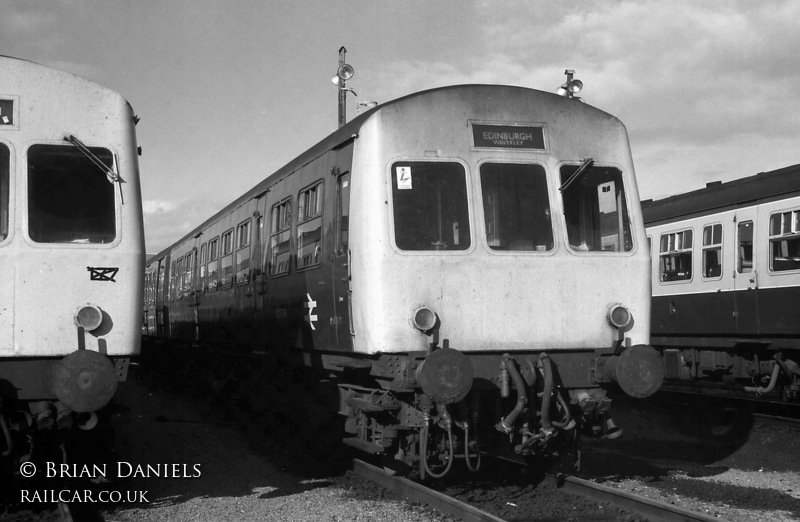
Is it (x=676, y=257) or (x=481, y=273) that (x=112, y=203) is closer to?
(x=481, y=273)

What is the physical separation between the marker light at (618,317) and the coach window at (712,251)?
21.1 ft

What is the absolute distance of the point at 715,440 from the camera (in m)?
10.5

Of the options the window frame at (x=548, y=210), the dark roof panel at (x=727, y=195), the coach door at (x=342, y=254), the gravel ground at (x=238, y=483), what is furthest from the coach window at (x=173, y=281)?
the window frame at (x=548, y=210)

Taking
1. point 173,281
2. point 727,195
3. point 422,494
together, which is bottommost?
point 422,494

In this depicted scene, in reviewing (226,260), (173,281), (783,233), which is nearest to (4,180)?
(226,260)

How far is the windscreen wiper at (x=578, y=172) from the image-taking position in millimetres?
7367

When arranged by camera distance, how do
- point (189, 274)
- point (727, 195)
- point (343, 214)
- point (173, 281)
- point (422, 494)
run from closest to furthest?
point (422, 494)
point (343, 214)
point (727, 195)
point (189, 274)
point (173, 281)

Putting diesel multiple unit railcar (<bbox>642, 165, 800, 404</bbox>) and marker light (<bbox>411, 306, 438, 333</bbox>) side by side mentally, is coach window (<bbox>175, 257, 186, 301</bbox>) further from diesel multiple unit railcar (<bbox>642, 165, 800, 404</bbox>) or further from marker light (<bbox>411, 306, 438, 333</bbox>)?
marker light (<bbox>411, 306, 438, 333</bbox>)

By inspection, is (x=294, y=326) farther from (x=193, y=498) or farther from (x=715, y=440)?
(x=715, y=440)

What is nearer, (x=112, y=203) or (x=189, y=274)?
(x=112, y=203)

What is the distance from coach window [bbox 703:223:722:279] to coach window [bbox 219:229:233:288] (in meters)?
7.29

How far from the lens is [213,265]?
14.4 meters

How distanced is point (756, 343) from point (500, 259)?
6665 millimetres

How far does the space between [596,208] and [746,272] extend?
19.1ft
